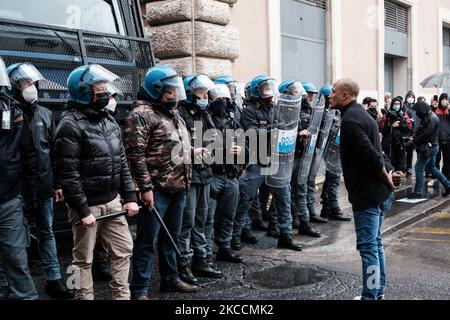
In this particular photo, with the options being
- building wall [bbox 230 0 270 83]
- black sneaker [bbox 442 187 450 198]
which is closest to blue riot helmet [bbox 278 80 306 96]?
building wall [bbox 230 0 270 83]

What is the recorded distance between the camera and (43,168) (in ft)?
13.7

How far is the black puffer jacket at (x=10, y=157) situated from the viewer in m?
3.33

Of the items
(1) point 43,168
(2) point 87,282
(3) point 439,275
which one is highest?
(1) point 43,168

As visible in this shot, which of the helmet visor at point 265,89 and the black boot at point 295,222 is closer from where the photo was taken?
the helmet visor at point 265,89

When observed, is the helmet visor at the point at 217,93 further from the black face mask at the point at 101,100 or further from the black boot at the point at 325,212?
the black boot at the point at 325,212

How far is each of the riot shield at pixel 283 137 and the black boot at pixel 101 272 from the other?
6.36ft

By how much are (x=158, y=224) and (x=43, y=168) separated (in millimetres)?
1023

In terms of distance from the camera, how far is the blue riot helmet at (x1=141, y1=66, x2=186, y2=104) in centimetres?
399

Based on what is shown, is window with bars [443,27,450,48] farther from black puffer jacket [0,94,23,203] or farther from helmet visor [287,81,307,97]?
black puffer jacket [0,94,23,203]


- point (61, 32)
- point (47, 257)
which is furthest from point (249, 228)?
point (61, 32)

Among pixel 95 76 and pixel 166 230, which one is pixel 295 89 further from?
pixel 95 76

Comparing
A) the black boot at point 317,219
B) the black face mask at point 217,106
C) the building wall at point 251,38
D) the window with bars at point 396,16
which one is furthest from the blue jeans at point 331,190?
the window with bars at point 396,16

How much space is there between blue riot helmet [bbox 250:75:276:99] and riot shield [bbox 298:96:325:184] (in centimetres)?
97
